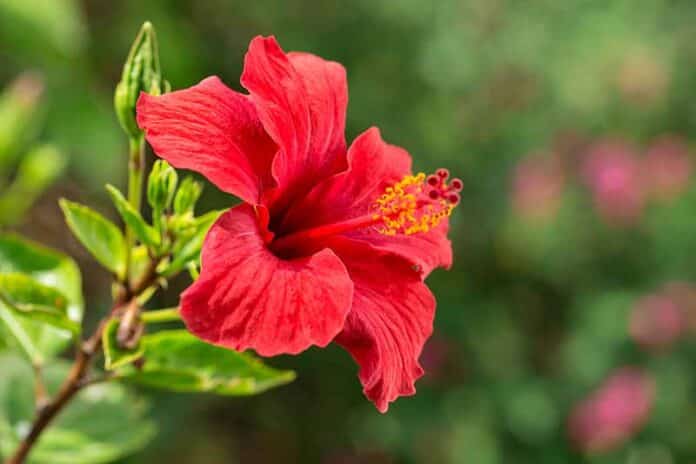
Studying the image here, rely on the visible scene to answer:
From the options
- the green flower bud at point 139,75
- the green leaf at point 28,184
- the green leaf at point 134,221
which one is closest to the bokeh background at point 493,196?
the green leaf at point 28,184

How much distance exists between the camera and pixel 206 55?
3.78m

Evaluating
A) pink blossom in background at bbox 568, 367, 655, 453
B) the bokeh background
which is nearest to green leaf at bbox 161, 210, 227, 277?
the bokeh background

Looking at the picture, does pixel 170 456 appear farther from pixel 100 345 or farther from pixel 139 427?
pixel 100 345

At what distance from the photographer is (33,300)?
3.50ft

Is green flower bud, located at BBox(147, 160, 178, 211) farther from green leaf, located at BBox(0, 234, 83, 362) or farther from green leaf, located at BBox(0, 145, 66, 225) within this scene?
green leaf, located at BBox(0, 145, 66, 225)

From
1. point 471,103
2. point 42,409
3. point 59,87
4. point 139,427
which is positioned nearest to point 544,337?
point 471,103

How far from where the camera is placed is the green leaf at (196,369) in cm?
110

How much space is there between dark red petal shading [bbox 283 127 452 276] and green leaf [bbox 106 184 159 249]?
0.17 m

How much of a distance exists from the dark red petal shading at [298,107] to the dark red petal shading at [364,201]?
0.02 meters

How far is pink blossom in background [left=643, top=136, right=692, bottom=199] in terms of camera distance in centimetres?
331

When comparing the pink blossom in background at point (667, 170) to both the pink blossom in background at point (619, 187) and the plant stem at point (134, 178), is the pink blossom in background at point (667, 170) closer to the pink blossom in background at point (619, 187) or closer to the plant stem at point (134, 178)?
the pink blossom in background at point (619, 187)

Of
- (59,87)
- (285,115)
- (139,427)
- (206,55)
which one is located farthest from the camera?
(206,55)

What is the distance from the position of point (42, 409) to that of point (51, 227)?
2.87m

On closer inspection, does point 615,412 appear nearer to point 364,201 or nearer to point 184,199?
point 364,201
